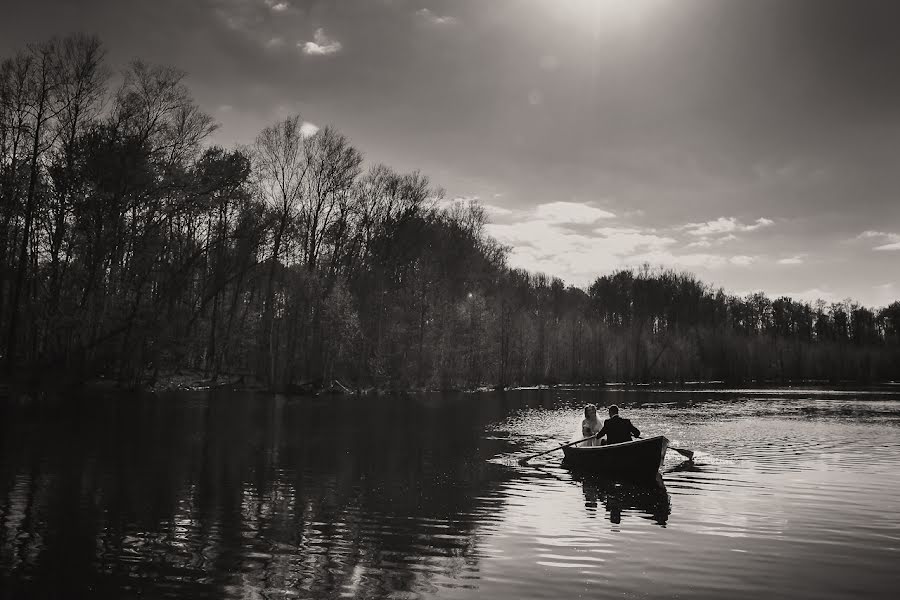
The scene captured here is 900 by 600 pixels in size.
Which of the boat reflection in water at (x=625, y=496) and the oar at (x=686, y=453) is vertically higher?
the oar at (x=686, y=453)

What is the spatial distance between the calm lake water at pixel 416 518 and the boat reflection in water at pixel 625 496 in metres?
0.10

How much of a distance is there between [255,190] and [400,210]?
14.6m

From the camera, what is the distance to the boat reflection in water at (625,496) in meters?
13.0

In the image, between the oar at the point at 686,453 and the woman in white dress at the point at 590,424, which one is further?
the oar at the point at 686,453

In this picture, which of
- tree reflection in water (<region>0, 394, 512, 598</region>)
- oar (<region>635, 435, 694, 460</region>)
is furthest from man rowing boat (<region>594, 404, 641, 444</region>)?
oar (<region>635, 435, 694, 460</region>)

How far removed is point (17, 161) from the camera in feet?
112

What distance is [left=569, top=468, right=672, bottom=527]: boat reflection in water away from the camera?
13.0 metres

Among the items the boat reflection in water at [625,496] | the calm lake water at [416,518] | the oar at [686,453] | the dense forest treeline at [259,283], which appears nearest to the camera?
the calm lake water at [416,518]

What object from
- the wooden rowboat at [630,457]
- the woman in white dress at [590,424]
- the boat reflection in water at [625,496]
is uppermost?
the woman in white dress at [590,424]

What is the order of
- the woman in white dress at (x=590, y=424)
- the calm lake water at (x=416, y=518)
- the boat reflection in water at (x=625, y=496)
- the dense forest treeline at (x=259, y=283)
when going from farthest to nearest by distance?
the dense forest treeline at (x=259, y=283) < the woman in white dress at (x=590, y=424) < the boat reflection in water at (x=625, y=496) < the calm lake water at (x=416, y=518)

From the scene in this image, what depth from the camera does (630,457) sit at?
17.0 meters

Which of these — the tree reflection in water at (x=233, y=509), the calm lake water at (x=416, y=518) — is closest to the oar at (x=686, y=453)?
the calm lake water at (x=416, y=518)

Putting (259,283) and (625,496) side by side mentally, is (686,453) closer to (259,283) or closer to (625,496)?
(625,496)

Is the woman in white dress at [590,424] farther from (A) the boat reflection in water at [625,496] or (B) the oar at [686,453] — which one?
(B) the oar at [686,453]
